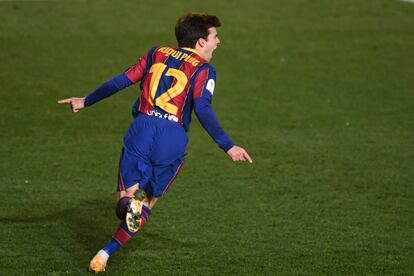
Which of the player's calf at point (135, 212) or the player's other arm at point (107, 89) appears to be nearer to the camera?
the player's calf at point (135, 212)

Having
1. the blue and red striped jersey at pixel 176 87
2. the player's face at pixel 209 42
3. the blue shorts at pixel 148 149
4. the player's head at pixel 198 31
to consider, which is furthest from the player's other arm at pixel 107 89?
the player's face at pixel 209 42

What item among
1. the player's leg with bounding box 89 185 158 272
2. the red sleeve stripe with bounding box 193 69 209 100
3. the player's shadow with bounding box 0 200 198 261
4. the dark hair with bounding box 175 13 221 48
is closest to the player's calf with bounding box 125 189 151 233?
the player's leg with bounding box 89 185 158 272

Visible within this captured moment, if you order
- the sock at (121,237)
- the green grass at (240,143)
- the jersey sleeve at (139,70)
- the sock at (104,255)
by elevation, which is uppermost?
the jersey sleeve at (139,70)

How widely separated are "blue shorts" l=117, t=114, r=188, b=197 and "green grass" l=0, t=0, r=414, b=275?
73cm

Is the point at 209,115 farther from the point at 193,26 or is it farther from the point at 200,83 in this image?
the point at 193,26

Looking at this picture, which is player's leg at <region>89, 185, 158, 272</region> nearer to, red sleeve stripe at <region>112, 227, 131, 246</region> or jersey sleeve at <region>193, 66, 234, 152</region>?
red sleeve stripe at <region>112, 227, 131, 246</region>

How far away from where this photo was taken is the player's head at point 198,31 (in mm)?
7113

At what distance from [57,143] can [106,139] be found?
0.64m

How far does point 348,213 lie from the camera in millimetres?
9344

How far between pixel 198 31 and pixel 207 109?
2.11 feet

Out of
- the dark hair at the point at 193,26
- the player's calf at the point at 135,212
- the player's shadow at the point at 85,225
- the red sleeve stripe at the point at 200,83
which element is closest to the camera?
the player's calf at the point at 135,212

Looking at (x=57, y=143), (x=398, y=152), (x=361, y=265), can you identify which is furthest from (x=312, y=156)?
(x=361, y=265)

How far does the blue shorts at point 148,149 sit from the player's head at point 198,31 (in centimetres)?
62

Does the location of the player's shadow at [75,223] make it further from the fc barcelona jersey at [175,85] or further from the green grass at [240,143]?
the fc barcelona jersey at [175,85]
